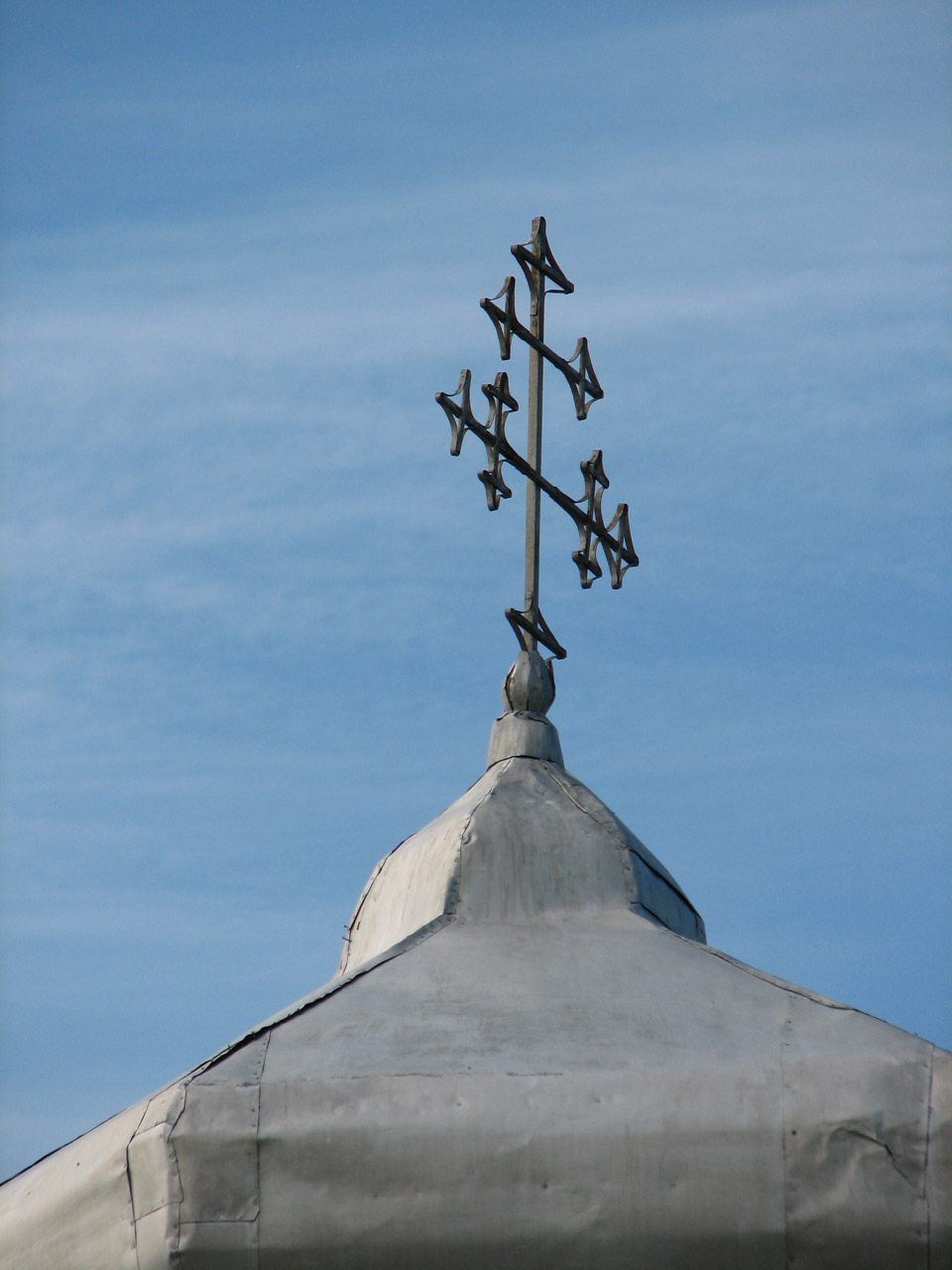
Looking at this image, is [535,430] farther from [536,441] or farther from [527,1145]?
[527,1145]

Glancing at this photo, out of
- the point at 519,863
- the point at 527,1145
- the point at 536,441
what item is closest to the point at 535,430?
the point at 536,441

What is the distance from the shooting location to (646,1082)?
8.26 meters

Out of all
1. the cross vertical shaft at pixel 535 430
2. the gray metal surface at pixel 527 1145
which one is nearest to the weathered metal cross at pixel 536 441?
the cross vertical shaft at pixel 535 430

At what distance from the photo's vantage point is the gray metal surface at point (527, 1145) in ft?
26.0

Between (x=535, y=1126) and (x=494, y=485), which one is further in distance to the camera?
(x=494, y=485)

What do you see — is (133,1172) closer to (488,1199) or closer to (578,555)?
(488,1199)

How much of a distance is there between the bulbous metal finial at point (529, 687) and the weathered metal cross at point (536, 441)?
13 centimetres

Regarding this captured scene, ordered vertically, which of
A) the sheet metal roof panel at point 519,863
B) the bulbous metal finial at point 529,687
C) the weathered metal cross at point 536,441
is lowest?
the sheet metal roof panel at point 519,863

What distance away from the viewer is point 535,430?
11469 mm

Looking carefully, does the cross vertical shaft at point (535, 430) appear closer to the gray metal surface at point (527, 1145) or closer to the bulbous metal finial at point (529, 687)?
the bulbous metal finial at point (529, 687)

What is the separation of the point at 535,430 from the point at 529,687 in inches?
62.6

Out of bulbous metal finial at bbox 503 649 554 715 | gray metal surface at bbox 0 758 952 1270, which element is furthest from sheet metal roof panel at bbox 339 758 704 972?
gray metal surface at bbox 0 758 952 1270

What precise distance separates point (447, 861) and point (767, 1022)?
2.00 metres

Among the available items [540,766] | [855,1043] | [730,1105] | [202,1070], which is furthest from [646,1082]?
[540,766]
